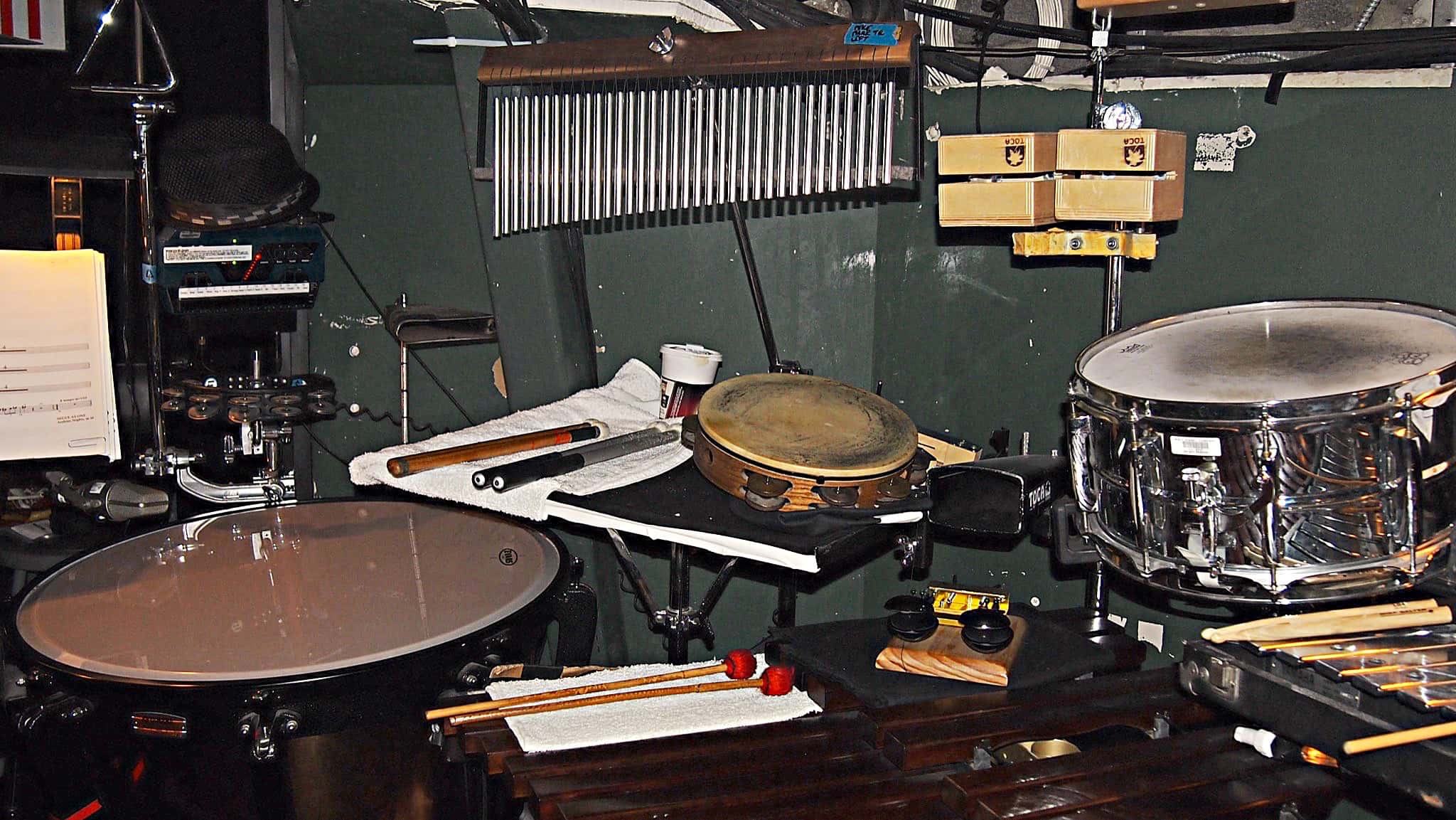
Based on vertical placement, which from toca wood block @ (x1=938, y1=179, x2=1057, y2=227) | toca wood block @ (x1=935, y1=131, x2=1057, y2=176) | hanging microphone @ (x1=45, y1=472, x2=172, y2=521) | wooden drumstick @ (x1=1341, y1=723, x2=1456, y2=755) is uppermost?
toca wood block @ (x1=935, y1=131, x2=1057, y2=176)

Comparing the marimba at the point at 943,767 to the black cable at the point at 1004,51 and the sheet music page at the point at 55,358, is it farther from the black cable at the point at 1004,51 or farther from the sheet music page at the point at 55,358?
the sheet music page at the point at 55,358

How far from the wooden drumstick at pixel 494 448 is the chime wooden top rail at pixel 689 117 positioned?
1.66ft

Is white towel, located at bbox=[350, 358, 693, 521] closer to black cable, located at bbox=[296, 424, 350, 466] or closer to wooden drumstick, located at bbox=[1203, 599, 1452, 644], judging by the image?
black cable, located at bbox=[296, 424, 350, 466]

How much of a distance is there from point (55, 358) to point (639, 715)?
78.0 inches

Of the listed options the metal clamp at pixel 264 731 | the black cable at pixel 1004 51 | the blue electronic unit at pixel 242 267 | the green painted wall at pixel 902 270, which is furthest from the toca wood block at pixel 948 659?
the blue electronic unit at pixel 242 267

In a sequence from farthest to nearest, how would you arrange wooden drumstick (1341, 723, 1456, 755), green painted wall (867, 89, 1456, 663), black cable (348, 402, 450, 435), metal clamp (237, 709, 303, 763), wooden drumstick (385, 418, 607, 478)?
1. black cable (348, 402, 450, 435)
2. wooden drumstick (385, 418, 607, 478)
3. green painted wall (867, 89, 1456, 663)
4. metal clamp (237, 709, 303, 763)
5. wooden drumstick (1341, 723, 1456, 755)

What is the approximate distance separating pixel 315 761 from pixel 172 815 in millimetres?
302

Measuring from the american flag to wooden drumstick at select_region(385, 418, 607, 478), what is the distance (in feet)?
5.05

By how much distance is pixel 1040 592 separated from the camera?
113 inches

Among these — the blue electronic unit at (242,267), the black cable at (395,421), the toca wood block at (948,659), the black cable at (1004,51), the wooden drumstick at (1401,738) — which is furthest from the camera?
the black cable at (395,421)

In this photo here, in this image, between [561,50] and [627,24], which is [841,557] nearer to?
[561,50]

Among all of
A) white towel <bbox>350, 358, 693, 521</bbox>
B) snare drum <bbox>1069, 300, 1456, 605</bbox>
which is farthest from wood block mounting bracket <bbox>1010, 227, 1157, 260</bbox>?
white towel <bbox>350, 358, 693, 521</bbox>

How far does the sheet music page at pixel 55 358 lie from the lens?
2898 mm

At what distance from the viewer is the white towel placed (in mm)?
2283
